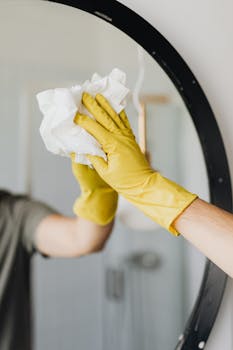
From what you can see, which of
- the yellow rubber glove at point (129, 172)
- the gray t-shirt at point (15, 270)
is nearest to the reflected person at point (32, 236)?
the gray t-shirt at point (15, 270)

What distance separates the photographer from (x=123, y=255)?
866 millimetres

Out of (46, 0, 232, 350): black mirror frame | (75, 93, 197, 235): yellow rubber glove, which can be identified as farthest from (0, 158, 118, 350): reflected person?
(46, 0, 232, 350): black mirror frame

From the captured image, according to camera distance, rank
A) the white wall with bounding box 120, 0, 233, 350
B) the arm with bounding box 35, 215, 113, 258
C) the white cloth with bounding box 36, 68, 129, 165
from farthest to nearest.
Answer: the white wall with bounding box 120, 0, 233, 350 < the arm with bounding box 35, 215, 113, 258 < the white cloth with bounding box 36, 68, 129, 165

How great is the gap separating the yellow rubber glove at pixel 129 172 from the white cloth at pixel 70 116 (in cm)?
1

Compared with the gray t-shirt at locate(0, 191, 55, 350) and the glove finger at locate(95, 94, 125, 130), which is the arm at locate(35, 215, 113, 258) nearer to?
the gray t-shirt at locate(0, 191, 55, 350)

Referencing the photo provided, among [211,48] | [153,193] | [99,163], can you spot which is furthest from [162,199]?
[211,48]

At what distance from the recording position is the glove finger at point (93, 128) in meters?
0.73

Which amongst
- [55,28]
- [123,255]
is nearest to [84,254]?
[123,255]

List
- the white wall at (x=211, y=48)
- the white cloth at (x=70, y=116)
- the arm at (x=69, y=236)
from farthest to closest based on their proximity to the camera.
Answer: the white wall at (x=211, y=48) < the arm at (x=69, y=236) < the white cloth at (x=70, y=116)

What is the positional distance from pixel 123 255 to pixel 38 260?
0.16 meters

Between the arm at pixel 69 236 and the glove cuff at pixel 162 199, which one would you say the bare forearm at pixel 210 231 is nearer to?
the glove cuff at pixel 162 199

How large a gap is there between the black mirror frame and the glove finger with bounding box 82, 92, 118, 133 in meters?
0.22

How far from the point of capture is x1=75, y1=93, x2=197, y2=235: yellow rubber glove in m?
0.72

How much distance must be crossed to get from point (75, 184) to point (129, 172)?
0.46 feet
